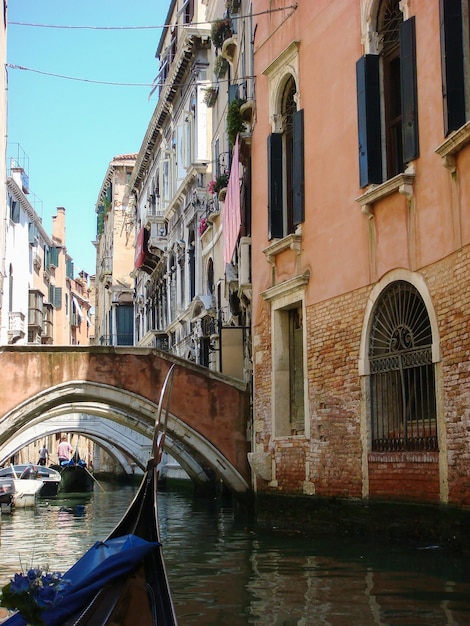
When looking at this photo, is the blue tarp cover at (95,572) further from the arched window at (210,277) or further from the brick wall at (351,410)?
the arched window at (210,277)

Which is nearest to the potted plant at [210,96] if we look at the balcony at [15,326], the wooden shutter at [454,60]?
the balcony at [15,326]

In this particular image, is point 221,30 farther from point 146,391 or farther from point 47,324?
point 47,324

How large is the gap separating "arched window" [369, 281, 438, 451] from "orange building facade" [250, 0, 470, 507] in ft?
0.06

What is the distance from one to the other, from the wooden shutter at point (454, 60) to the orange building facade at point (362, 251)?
0.4 inches

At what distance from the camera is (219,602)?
21.8 ft

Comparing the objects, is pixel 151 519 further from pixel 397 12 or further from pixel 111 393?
pixel 111 393

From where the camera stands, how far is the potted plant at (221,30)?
16.7 metres

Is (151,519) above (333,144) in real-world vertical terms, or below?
below

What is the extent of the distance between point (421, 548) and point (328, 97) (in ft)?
14.7

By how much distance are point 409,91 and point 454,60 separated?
0.72 meters

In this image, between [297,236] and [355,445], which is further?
[297,236]

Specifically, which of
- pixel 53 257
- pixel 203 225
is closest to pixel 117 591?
pixel 203 225

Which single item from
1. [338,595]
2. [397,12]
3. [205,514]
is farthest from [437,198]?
[205,514]

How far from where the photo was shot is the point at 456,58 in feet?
25.9
